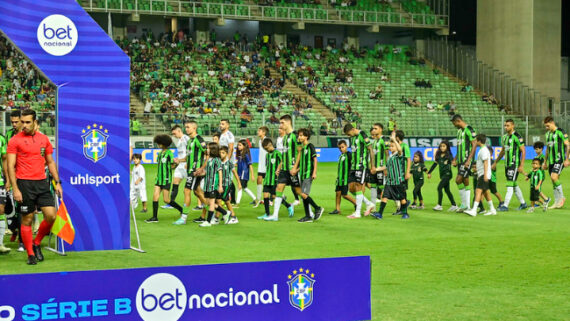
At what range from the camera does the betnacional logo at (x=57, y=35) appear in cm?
1132

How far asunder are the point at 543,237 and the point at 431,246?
2447mm

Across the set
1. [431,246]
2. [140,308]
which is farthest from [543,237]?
[140,308]

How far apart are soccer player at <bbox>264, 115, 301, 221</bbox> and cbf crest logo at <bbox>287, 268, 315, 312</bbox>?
11.0 metres

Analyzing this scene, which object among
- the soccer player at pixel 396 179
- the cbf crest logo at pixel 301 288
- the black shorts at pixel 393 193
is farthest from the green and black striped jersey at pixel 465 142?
the cbf crest logo at pixel 301 288

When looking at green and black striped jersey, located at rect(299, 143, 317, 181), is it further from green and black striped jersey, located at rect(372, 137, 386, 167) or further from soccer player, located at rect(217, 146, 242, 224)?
green and black striped jersey, located at rect(372, 137, 386, 167)

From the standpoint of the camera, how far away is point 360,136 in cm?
1709

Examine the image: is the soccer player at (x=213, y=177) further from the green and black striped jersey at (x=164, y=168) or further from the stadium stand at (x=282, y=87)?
the stadium stand at (x=282, y=87)

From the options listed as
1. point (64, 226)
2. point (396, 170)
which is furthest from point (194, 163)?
point (64, 226)

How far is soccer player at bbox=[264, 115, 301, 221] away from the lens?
640 inches

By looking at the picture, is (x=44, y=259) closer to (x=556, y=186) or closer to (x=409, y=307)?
(x=409, y=307)

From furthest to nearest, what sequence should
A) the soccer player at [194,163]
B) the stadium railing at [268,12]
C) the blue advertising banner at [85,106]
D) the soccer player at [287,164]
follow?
1. the stadium railing at [268,12]
2. the soccer player at [287,164]
3. the soccer player at [194,163]
4. the blue advertising banner at [85,106]

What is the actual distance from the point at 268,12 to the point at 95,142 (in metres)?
41.3

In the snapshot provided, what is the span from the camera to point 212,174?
15.0m

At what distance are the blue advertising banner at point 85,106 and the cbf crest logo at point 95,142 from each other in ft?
0.05
